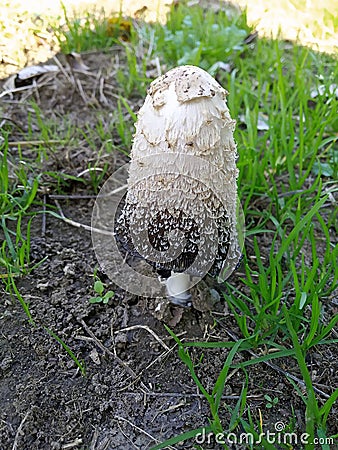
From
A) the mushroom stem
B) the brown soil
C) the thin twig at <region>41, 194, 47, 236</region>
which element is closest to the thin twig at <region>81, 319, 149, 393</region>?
the brown soil

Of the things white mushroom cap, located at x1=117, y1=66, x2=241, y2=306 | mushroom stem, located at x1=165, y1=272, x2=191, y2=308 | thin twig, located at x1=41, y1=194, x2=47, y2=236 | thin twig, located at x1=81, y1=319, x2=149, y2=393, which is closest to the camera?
white mushroom cap, located at x1=117, y1=66, x2=241, y2=306

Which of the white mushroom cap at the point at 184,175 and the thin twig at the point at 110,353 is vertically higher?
the white mushroom cap at the point at 184,175

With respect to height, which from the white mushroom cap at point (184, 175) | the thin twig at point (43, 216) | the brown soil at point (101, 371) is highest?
the white mushroom cap at point (184, 175)

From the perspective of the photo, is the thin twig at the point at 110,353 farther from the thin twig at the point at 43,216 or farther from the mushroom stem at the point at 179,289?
the thin twig at the point at 43,216

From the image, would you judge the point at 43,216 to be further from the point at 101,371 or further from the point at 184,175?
the point at 184,175

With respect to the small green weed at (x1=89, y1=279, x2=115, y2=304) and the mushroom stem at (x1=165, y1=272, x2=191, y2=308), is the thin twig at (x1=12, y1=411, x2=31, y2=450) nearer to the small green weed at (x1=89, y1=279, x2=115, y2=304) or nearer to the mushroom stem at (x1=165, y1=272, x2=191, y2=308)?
the small green weed at (x1=89, y1=279, x2=115, y2=304)

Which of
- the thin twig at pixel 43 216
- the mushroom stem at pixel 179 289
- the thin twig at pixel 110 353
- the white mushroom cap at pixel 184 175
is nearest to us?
the white mushroom cap at pixel 184 175

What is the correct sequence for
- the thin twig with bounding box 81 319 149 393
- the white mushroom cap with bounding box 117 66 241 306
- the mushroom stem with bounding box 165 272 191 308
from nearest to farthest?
the white mushroom cap with bounding box 117 66 241 306 → the thin twig with bounding box 81 319 149 393 → the mushroom stem with bounding box 165 272 191 308

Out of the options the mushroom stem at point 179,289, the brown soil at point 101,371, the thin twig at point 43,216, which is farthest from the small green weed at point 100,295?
the thin twig at point 43,216

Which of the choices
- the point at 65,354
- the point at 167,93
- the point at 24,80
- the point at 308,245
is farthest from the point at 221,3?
the point at 65,354
